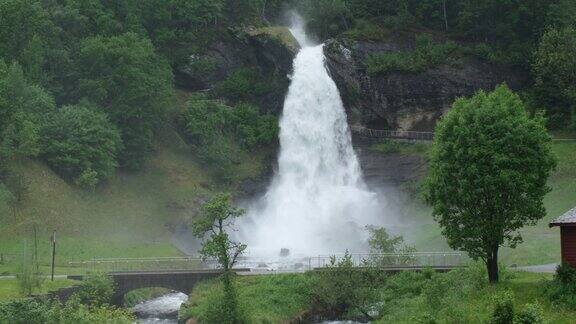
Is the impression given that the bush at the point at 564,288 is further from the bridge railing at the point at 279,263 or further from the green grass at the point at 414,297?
the bridge railing at the point at 279,263

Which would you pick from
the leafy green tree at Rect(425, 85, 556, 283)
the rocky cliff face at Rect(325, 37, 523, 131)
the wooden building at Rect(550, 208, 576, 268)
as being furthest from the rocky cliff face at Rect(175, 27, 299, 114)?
the wooden building at Rect(550, 208, 576, 268)

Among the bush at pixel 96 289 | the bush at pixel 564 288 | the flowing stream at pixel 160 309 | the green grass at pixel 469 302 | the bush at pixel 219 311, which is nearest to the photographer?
the green grass at pixel 469 302

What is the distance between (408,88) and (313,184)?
13076mm

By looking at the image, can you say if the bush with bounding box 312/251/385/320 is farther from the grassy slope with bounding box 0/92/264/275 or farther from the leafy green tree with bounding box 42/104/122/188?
the leafy green tree with bounding box 42/104/122/188

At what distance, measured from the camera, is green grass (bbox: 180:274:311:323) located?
4262cm

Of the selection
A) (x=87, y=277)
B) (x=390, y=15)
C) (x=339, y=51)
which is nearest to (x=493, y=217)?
(x=87, y=277)

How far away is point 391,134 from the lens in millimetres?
77438

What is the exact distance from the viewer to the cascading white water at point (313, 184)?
67375 mm

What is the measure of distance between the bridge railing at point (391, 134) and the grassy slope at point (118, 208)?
944 cm

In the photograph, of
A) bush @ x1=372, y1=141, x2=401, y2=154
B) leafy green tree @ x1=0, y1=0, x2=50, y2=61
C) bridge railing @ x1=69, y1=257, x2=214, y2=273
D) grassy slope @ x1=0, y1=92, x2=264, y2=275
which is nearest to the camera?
bridge railing @ x1=69, y1=257, x2=214, y2=273

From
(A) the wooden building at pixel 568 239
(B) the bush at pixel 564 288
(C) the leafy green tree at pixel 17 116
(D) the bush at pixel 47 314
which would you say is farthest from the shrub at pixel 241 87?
(B) the bush at pixel 564 288

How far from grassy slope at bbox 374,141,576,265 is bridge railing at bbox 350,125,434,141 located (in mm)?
1755

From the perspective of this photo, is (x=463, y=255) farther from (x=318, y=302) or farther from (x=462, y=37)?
(x=462, y=37)

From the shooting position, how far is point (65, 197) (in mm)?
65250
